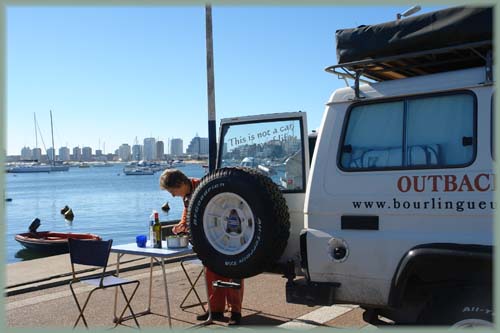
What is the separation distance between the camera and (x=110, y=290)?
7867 millimetres

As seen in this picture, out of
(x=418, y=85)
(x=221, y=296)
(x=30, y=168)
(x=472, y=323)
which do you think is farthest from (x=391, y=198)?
(x=30, y=168)

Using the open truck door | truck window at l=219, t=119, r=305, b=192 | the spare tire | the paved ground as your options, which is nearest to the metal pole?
the paved ground

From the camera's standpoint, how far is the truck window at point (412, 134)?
12.8 feet

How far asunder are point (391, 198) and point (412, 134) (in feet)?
1.59

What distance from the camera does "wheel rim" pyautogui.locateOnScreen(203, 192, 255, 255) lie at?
459 cm

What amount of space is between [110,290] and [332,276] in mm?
4496

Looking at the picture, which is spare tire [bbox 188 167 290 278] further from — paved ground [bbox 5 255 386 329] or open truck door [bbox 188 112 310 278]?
paved ground [bbox 5 255 386 329]

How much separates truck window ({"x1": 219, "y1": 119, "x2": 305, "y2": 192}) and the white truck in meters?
0.37

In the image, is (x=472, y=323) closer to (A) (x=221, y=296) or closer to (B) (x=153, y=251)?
(A) (x=221, y=296)

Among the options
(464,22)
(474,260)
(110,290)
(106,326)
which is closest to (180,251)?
(106,326)

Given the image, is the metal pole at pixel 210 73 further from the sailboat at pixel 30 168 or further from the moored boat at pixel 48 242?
the sailboat at pixel 30 168

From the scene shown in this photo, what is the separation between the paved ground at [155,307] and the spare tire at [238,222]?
1.67m

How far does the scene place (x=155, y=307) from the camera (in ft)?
22.7

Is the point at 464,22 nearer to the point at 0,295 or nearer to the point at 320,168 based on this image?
the point at 320,168
